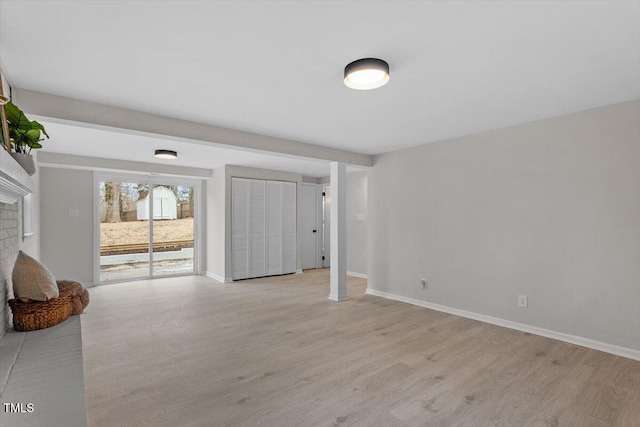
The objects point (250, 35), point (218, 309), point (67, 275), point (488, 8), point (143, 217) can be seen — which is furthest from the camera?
point (143, 217)

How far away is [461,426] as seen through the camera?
1.98m

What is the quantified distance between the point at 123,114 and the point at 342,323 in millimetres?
3166

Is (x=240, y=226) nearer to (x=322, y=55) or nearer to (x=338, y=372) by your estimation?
(x=338, y=372)

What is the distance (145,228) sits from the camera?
257 inches


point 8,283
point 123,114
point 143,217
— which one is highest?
point 123,114

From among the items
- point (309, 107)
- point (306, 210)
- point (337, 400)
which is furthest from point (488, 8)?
point (306, 210)

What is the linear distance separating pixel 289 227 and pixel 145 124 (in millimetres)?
4455

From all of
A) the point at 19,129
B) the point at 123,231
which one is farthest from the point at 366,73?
the point at 123,231

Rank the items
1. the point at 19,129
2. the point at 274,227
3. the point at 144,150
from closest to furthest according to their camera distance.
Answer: the point at 19,129 < the point at 144,150 < the point at 274,227

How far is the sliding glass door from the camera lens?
6152 millimetres

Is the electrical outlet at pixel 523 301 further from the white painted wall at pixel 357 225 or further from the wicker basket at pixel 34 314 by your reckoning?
the wicker basket at pixel 34 314

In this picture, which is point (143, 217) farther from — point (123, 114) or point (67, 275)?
point (123, 114)

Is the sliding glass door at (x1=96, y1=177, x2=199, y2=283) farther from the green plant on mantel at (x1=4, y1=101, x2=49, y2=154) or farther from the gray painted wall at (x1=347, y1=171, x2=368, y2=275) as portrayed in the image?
the green plant on mantel at (x1=4, y1=101, x2=49, y2=154)

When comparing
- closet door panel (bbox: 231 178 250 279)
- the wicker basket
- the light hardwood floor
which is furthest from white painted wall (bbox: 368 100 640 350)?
the wicker basket
